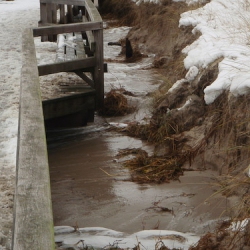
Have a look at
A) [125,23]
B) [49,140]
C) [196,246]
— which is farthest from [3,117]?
[125,23]

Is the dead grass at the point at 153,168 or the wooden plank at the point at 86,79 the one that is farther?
the wooden plank at the point at 86,79

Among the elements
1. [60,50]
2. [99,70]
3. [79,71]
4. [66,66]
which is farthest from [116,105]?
[60,50]

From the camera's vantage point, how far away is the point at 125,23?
625 inches

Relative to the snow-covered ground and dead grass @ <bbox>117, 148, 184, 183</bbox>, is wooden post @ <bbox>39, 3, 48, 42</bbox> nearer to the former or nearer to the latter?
the snow-covered ground

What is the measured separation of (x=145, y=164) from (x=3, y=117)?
197cm

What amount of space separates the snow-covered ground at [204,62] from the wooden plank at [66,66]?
1.83ft

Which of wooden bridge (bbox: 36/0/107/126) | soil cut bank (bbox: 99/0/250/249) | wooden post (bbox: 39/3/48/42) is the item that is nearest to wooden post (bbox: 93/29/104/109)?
wooden bridge (bbox: 36/0/107/126)

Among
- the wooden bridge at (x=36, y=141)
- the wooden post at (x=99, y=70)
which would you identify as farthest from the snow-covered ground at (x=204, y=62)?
the wooden post at (x=99, y=70)

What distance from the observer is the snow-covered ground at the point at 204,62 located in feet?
17.0

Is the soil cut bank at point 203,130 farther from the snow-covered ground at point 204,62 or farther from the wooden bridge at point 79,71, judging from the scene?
the wooden bridge at point 79,71

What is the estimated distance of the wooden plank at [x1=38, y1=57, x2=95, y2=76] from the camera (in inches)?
296

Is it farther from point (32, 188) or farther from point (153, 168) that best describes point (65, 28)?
point (32, 188)

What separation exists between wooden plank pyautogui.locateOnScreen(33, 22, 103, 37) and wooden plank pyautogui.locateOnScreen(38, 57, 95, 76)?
45 centimetres

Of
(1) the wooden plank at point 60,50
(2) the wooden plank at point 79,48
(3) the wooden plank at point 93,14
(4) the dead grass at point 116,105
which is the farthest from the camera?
(2) the wooden plank at point 79,48
